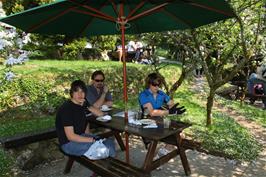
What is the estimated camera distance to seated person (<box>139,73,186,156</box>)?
5.39 m

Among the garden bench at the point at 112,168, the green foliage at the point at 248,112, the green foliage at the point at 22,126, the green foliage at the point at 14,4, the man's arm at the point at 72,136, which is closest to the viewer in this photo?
the garden bench at the point at 112,168

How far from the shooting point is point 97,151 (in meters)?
4.59

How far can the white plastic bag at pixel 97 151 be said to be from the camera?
15.0ft

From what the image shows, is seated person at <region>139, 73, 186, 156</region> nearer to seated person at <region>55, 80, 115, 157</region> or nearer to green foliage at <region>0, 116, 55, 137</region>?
seated person at <region>55, 80, 115, 157</region>

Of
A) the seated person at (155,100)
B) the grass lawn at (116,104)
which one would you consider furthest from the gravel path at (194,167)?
the seated person at (155,100)

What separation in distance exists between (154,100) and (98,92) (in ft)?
3.70

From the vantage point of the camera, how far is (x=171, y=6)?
5.43 m

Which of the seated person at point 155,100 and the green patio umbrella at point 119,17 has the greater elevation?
the green patio umbrella at point 119,17

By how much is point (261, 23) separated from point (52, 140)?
15.1 ft

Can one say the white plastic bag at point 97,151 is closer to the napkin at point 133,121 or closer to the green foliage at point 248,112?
the napkin at point 133,121

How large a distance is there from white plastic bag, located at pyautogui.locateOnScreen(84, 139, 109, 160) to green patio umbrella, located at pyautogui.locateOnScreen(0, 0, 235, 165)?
0.68 metres

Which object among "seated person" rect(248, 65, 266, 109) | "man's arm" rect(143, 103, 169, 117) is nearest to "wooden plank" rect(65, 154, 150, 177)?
"man's arm" rect(143, 103, 169, 117)

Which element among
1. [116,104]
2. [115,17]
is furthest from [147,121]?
[116,104]

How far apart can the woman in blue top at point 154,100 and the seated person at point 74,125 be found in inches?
37.7
